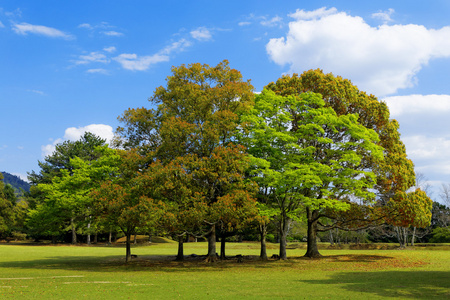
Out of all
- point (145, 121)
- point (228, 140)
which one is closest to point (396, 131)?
point (228, 140)

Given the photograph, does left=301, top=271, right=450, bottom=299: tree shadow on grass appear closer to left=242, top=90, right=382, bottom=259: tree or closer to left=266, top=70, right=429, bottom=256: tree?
left=242, top=90, right=382, bottom=259: tree

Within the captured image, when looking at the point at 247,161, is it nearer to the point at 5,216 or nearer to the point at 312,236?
the point at 312,236

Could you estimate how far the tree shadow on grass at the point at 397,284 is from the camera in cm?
1642

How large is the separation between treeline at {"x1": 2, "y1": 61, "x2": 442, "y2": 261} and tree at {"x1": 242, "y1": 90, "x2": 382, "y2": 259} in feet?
0.36

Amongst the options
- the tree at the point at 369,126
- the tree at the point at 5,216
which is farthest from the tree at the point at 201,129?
the tree at the point at 5,216

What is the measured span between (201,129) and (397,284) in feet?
62.2

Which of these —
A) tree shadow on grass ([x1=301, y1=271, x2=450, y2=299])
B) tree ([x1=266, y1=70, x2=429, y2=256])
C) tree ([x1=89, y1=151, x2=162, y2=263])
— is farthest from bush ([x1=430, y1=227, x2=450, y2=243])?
tree ([x1=89, y1=151, x2=162, y2=263])

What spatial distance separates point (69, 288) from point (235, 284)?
8398mm

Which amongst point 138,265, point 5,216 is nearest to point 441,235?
point 138,265

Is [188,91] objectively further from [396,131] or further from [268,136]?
[396,131]

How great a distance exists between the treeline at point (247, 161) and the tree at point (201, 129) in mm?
97

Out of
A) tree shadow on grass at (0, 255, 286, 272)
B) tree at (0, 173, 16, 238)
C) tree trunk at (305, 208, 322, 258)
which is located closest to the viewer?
tree shadow on grass at (0, 255, 286, 272)

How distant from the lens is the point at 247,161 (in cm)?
3072

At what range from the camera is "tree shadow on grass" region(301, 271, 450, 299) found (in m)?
16.4
